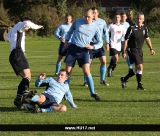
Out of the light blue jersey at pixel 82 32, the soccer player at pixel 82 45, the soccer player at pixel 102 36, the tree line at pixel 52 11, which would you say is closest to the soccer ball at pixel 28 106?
the soccer player at pixel 82 45

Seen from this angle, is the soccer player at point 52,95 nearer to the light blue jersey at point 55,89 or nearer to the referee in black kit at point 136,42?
the light blue jersey at point 55,89

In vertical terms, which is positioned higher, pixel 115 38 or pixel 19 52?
pixel 19 52

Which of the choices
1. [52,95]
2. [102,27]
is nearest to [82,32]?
[52,95]

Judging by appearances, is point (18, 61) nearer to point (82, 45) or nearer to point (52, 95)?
point (52, 95)

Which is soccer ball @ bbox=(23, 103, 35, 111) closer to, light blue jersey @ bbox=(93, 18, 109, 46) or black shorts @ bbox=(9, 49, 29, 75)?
black shorts @ bbox=(9, 49, 29, 75)

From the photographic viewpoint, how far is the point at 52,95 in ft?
37.4

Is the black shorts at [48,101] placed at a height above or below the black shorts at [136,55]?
below

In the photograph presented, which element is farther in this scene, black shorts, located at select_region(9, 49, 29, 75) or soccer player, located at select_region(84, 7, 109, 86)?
soccer player, located at select_region(84, 7, 109, 86)

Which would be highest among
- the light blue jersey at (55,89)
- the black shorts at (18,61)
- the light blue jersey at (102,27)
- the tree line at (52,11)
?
the light blue jersey at (102,27)

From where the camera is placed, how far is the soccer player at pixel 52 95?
1118 cm

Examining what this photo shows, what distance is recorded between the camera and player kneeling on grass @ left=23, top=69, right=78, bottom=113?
36.7 ft

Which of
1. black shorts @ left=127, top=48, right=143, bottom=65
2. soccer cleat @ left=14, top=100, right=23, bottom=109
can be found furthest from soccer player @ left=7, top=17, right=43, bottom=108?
black shorts @ left=127, top=48, right=143, bottom=65

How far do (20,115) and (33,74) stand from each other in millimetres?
9349

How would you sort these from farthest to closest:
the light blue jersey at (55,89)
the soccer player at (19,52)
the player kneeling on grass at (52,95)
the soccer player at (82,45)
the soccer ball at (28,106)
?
the soccer player at (82,45), the soccer player at (19,52), the light blue jersey at (55,89), the soccer ball at (28,106), the player kneeling on grass at (52,95)
